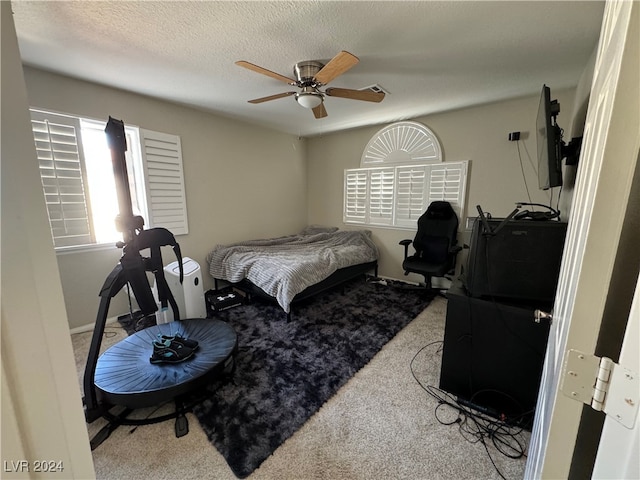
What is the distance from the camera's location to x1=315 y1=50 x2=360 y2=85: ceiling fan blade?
1651mm

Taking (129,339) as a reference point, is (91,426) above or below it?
below

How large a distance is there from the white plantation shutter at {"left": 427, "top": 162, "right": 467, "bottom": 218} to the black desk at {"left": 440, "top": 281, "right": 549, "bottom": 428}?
6.86 feet

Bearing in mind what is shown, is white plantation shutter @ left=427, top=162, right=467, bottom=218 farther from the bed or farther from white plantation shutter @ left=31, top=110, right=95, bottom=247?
white plantation shutter @ left=31, top=110, right=95, bottom=247

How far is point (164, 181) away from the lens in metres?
3.07

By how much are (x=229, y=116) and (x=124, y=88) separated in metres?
1.19

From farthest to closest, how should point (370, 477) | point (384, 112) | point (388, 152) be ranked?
1. point (388, 152)
2. point (384, 112)
3. point (370, 477)

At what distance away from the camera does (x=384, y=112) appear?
3359 mm

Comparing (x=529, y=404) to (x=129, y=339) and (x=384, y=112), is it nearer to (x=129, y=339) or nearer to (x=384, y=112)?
(x=129, y=339)

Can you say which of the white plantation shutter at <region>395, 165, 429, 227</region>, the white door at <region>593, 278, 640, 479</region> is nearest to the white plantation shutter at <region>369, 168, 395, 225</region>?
the white plantation shutter at <region>395, 165, 429, 227</region>

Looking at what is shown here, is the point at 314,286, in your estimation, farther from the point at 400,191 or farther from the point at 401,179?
the point at 401,179

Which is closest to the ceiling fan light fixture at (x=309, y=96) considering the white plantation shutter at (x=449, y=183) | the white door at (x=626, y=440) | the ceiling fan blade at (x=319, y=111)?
the ceiling fan blade at (x=319, y=111)

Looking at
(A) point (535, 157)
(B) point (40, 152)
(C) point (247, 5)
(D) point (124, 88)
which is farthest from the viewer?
(A) point (535, 157)

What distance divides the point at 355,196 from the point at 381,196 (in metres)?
0.47

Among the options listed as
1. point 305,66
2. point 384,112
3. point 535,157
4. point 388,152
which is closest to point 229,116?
point 305,66
